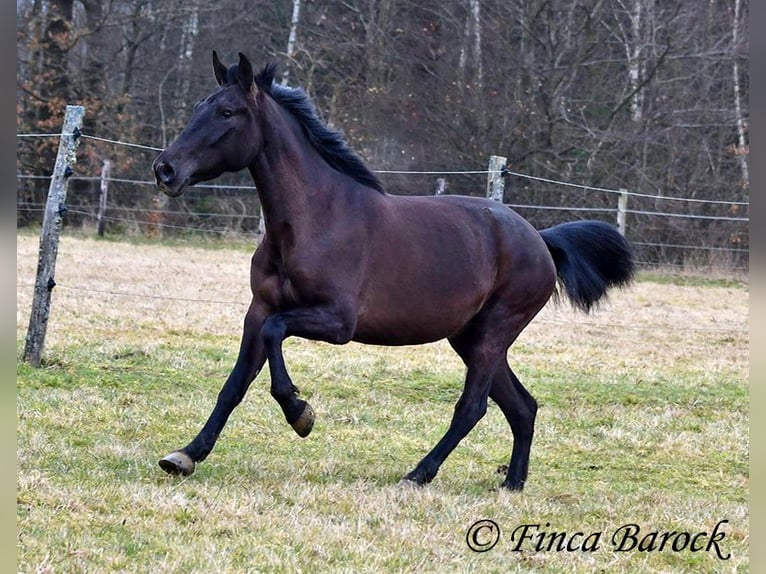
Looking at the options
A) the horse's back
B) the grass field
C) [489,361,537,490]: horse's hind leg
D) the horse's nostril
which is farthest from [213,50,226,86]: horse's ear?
[489,361,537,490]: horse's hind leg

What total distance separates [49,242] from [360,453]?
327cm

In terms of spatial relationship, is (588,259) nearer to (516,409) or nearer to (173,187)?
(516,409)

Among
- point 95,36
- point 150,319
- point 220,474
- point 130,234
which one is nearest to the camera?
point 220,474

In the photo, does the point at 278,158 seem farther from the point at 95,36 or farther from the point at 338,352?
the point at 95,36

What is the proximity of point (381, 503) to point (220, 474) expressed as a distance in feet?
3.27

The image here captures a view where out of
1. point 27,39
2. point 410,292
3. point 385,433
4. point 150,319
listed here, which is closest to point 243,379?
point 410,292

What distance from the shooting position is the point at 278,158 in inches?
207

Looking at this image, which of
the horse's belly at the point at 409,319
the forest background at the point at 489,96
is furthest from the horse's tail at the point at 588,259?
the forest background at the point at 489,96

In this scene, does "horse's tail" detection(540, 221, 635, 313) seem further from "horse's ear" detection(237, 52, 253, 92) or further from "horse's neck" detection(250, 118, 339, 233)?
"horse's ear" detection(237, 52, 253, 92)

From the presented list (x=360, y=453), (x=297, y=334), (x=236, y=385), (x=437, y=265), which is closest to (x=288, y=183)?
(x=297, y=334)

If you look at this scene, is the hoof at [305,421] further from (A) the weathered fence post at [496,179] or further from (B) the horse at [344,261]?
(A) the weathered fence post at [496,179]

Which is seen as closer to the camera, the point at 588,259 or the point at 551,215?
the point at 588,259
